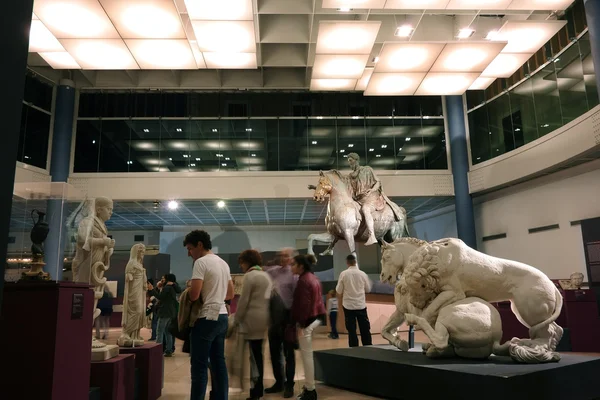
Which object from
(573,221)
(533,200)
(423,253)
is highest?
(533,200)

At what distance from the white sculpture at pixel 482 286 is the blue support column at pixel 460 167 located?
10840 mm

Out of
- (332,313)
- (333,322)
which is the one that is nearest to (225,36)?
(332,313)

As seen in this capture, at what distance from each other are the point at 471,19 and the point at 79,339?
11107mm

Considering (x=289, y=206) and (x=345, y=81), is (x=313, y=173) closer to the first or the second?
(x=289, y=206)

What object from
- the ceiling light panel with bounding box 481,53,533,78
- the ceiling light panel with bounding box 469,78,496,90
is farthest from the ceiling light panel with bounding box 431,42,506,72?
the ceiling light panel with bounding box 469,78,496,90

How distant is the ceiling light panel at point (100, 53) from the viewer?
9750 millimetres

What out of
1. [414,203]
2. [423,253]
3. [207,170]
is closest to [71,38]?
[207,170]

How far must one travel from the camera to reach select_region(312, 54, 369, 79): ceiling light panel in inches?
412

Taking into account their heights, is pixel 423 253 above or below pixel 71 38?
below

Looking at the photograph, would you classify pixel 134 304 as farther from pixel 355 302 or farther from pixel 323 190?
pixel 323 190

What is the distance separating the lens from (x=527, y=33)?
9664 mm

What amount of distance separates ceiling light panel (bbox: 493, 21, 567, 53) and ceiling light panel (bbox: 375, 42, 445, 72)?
1377mm

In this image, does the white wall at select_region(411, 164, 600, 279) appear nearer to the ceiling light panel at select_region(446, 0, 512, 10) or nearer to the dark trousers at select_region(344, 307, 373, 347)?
the ceiling light panel at select_region(446, 0, 512, 10)

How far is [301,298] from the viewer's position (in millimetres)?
4328
